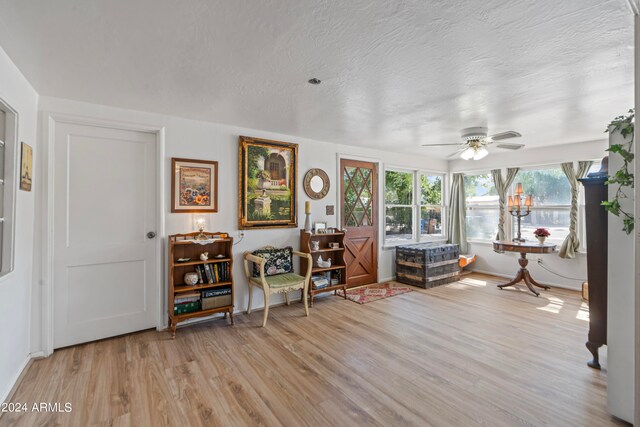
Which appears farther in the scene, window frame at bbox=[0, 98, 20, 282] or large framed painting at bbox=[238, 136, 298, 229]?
large framed painting at bbox=[238, 136, 298, 229]

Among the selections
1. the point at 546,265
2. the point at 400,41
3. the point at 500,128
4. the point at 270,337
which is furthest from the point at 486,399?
the point at 546,265

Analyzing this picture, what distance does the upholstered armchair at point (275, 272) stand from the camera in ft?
11.4

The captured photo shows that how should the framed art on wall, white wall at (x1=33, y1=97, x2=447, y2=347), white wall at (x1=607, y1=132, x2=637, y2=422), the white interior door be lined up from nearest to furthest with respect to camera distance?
white wall at (x1=607, y1=132, x2=637, y2=422) < the framed art on wall < the white interior door < white wall at (x1=33, y1=97, x2=447, y2=347)

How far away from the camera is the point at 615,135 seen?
2012 mm

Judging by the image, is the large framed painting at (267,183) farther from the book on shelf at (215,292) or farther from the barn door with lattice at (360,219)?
the barn door with lattice at (360,219)

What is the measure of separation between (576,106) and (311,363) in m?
3.66

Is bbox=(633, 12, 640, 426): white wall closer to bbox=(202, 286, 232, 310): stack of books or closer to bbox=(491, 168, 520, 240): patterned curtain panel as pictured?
bbox=(202, 286, 232, 310): stack of books

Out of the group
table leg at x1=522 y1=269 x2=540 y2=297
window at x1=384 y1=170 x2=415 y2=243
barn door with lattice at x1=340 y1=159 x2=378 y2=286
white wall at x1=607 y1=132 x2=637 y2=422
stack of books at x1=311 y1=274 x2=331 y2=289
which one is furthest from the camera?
window at x1=384 y1=170 x2=415 y2=243

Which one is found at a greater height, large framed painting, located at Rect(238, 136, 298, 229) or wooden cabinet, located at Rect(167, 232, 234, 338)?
large framed painting, located at Rect(238, 136, 298, 229)

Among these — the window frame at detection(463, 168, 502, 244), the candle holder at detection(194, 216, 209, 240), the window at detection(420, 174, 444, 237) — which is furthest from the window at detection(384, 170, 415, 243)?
the candle holder at detection(194, 216, 209, 240)

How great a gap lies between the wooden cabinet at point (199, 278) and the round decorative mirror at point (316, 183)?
147 cm

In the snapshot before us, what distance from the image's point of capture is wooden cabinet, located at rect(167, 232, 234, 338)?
3.12 m

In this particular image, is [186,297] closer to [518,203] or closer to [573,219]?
[518,203]

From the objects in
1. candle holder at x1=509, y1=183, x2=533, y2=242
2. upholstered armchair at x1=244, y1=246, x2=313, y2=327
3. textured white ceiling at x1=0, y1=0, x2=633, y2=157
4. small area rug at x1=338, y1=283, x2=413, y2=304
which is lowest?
small area rug at x1=338, y1=283, x2=413, y2=304
